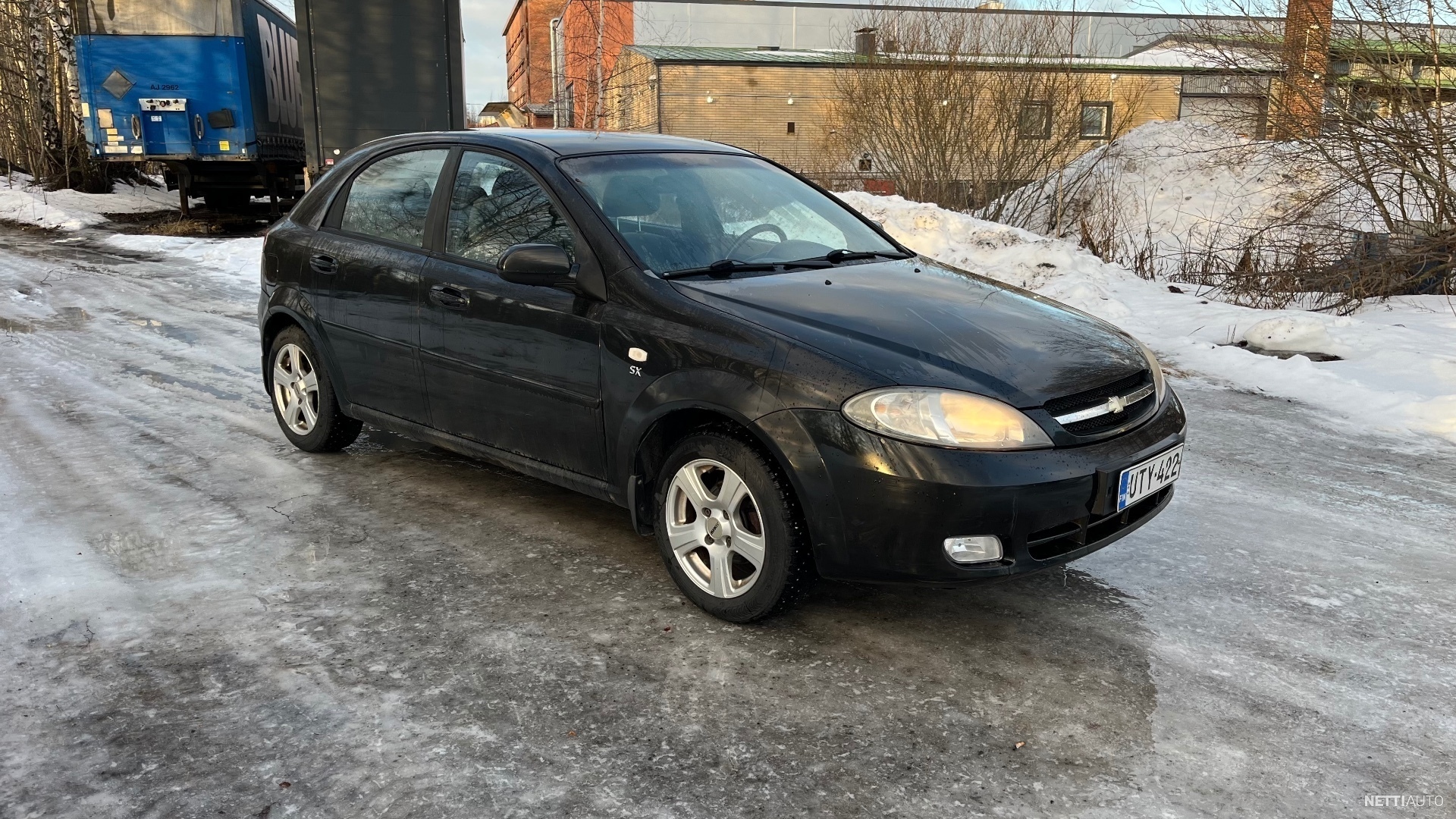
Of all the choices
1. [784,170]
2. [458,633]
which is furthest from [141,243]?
[458,633]

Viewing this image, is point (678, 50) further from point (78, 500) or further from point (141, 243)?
A: point (78, 500)

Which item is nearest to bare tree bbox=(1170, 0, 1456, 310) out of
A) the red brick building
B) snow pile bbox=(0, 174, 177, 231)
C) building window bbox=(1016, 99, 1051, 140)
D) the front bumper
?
building window bbox=(1016, 99, 1051, 140)

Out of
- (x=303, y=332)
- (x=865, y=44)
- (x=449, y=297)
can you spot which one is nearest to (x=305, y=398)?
(x=303, y=332)

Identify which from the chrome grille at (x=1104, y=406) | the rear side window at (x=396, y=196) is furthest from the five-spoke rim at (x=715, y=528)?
the rear side window at (x=396, y=196)

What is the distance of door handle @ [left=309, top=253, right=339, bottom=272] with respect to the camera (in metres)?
5.16

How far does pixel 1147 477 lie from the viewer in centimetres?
363

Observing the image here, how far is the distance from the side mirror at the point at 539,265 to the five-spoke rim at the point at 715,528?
0.88 meters

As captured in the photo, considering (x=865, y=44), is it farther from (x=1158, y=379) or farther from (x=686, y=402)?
(x=686, y=402)

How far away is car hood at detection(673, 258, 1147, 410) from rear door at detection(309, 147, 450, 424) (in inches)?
59.6

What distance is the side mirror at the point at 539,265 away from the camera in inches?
157

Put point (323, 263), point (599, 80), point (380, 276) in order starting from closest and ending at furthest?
point (380, 276)
point (323, 263)
point (599, 80)

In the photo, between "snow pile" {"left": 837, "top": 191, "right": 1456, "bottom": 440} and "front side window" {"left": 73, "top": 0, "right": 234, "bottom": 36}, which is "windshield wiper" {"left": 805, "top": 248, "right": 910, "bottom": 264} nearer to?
"snow pile" {"left": 837, "top": 191, "right": 1456, "bottom": 440}

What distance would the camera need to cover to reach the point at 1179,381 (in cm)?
774

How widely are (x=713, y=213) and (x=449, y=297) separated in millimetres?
1145
